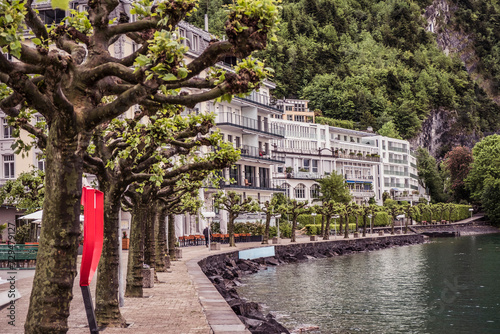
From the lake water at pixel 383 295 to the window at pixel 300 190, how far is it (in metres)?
44.0

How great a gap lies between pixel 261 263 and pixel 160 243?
2128 cm

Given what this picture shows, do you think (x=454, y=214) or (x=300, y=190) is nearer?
(x=300, y=190)

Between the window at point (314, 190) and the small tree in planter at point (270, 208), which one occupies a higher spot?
the window at point (314, 190)

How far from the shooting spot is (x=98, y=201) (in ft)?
30.6

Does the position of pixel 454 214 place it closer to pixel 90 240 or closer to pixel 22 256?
pixel 22 256

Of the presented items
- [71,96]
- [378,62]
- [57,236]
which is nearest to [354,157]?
[378,62]

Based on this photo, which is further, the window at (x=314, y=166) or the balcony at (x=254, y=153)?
the window at (x=314, y=166)

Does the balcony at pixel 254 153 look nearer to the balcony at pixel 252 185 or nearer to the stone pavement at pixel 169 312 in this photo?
the balcony at pixel 252 185

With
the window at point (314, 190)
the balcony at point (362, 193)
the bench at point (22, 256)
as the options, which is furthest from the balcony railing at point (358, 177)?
the bench at point (22, 256)

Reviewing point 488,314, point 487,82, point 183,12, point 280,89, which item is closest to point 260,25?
point 183,12

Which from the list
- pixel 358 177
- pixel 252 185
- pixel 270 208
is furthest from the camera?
pixel 358 177

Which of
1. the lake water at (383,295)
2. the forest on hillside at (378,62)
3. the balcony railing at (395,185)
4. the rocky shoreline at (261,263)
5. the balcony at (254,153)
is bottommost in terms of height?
the lake water at (383,295)

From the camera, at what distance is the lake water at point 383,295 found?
24812mm

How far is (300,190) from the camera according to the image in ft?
330
